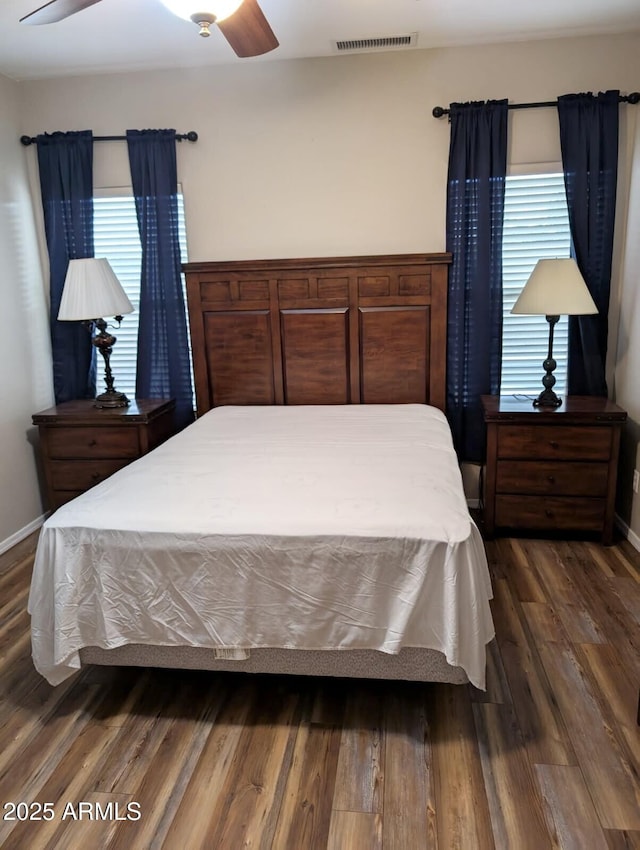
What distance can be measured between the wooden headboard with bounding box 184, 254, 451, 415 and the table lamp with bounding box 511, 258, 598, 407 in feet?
1.77

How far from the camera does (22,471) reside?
3.61 metres

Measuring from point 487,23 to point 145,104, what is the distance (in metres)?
2.04

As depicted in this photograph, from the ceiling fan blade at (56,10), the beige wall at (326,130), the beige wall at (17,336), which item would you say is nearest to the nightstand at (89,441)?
the beige wall at (17,336)

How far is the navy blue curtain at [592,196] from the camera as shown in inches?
127

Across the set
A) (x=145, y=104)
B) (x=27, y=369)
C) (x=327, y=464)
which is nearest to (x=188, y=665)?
(x=327, y=464)

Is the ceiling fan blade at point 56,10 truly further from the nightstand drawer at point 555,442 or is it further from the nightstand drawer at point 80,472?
the nightstand drawer at point 555,442

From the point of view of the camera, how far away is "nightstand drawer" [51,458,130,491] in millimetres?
3449

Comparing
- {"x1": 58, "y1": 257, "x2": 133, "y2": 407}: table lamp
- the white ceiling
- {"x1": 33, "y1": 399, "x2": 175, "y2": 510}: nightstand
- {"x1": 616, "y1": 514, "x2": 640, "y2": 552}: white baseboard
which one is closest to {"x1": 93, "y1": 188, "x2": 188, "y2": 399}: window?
{"x1": 58, "y1": 257, "x2": 133, "y2": 407}: table lamp

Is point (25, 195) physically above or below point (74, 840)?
above

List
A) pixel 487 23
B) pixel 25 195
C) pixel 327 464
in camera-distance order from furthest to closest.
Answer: pixel 25 195 → pixel 487 23 → pixel 327 464

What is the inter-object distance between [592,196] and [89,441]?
323 cm

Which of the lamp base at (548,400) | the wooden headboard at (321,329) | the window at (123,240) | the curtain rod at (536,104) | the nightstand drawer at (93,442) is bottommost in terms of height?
the nightstand drawer at (93,442)

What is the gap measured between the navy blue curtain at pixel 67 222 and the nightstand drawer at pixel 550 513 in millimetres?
2775

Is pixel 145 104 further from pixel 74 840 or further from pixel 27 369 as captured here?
pixel 74 840
